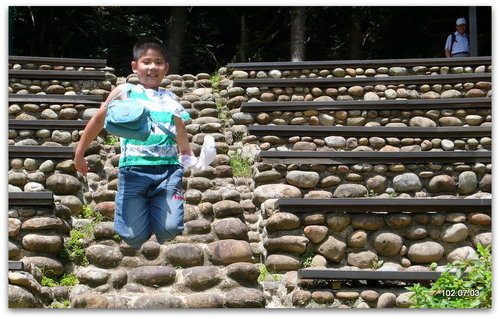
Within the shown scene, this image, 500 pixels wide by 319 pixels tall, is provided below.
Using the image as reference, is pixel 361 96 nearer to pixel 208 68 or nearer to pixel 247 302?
pixel 247 302

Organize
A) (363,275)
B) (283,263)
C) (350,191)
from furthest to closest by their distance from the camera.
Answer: (350,191), (283,263), (363,275)

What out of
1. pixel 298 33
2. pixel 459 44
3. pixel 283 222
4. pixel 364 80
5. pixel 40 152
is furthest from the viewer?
pixel 298 33

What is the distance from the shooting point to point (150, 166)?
328cm

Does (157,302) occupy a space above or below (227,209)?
below

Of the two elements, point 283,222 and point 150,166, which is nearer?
point 150,166

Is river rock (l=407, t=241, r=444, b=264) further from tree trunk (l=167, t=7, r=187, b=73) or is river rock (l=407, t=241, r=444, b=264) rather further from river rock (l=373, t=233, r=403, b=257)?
tree trunk (l=167, t=7, r=187, b=73)

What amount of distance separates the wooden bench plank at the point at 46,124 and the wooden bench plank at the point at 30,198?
1.67 meters

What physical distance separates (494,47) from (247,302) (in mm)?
2575

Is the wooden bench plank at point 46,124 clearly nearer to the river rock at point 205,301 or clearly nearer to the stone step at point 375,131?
the stone step at point 375,131

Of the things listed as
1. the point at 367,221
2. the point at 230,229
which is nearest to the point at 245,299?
the point at 230,229

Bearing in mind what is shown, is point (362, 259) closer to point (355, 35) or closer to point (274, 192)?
point (274, 192)

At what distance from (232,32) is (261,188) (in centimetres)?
711

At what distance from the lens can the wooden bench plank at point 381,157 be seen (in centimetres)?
512

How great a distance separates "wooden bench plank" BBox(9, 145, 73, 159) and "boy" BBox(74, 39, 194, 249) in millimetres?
2121
